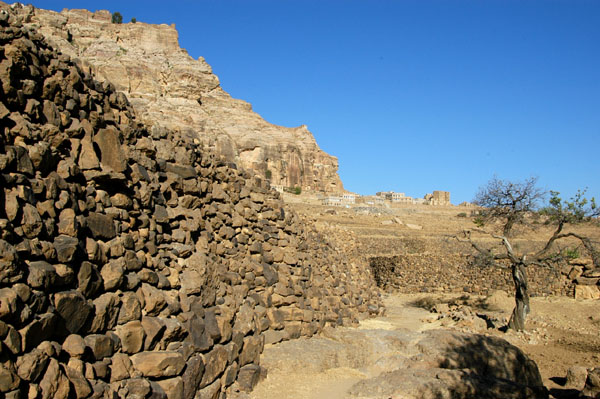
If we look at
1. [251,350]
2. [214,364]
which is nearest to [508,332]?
[251,350]

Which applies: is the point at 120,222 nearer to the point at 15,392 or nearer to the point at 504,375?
the point at 15,392

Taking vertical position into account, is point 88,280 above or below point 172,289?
above

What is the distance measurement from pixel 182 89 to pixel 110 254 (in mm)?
70368

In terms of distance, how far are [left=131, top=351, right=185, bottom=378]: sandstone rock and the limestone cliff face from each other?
56.3 m

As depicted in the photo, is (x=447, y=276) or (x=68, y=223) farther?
(x=447, y=276)

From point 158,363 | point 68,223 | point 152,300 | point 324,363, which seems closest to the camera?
point 68,223

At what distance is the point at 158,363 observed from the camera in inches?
197

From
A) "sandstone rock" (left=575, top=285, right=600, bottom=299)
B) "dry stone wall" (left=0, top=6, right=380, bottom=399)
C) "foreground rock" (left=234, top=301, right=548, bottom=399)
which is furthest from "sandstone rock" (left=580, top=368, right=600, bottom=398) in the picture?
"sandstone rock" (left=575, top=285, right=600, bottom=299)

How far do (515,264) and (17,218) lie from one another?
13.1m

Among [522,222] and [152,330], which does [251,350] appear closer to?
[152,330]

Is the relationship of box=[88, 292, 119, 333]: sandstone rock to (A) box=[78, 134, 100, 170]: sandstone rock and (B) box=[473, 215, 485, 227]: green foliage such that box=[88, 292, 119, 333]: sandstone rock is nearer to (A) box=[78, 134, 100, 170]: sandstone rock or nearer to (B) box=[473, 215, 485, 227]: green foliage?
(A) box=[78, 134, 100, 170]: sandstone rock

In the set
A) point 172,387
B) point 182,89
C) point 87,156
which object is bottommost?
point 172,387

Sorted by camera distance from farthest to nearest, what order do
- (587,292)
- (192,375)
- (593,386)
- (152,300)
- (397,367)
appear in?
(587,292) < (397,367) < (593,386) < (192,375) < (152,300)

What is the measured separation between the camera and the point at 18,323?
11.6 feet
